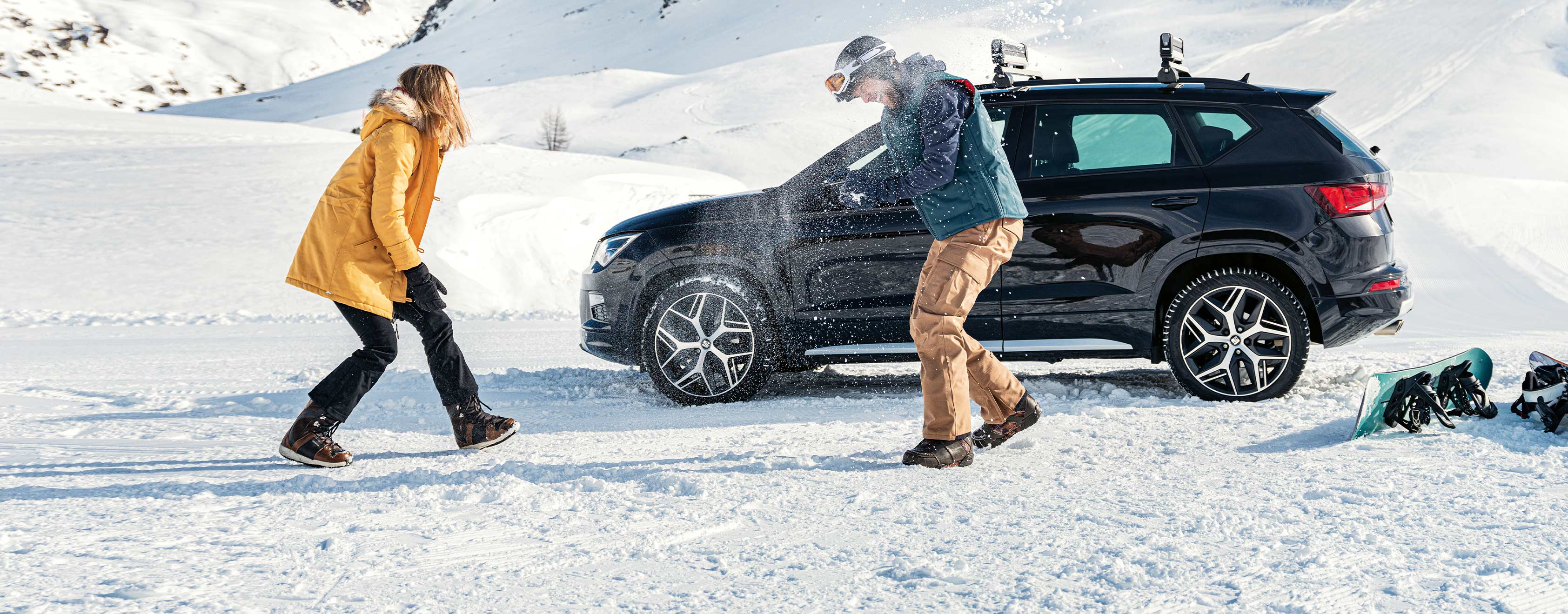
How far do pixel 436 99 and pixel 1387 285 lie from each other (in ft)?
13.8

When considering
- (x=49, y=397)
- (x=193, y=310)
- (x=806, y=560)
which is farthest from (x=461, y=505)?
(x=193, y=310)

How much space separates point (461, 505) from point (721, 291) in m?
2.02

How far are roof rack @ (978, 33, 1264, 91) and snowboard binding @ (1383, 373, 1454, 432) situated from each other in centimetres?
162

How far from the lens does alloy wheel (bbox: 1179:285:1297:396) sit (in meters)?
5.07

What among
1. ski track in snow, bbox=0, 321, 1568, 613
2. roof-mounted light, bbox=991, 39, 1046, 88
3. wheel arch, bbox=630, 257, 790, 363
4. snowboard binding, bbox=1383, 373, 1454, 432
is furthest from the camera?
roof-mounted light, bbox=991, 39, 1046, 88

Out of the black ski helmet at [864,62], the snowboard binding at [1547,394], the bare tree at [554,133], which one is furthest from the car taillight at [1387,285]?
the bare tree at [554,133]

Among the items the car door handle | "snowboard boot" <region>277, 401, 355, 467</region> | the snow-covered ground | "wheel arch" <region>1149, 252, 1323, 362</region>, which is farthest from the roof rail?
"snowboard boot" <region>277, 401, 355, 467</region>

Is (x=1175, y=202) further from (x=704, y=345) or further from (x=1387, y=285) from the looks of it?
(x=704, y=345)

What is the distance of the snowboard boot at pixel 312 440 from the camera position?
4.11 metres

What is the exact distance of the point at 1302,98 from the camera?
520cm

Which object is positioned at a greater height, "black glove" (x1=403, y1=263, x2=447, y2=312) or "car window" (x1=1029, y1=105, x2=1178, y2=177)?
"car window" (x1=1029, y1=105, x2=1178, y2=177)

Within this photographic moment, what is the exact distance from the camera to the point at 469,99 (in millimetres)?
69250

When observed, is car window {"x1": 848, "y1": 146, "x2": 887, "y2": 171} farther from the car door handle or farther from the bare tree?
the bare tree

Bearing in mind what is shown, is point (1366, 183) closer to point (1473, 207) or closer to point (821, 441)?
point (821, 441)
